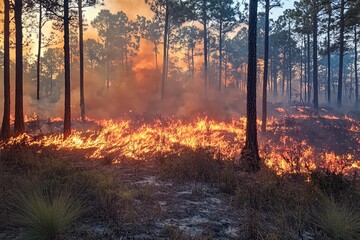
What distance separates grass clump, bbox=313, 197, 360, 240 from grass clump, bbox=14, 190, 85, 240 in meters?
4.09

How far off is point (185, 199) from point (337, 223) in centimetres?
294

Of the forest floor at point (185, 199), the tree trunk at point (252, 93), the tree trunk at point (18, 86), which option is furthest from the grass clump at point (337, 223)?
the tree trunk at point (18, 86)

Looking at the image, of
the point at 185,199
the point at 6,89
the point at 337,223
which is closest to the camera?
the point at 337,223

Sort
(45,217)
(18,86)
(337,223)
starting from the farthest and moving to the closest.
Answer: (18,86) < (337,223) < (45,217)

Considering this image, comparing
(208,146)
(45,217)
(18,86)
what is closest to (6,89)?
(18,86)

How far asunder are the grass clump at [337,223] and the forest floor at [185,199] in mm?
19

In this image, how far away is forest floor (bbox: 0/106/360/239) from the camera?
4520 mm

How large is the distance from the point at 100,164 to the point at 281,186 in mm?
5573

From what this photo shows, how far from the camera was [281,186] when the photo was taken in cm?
651

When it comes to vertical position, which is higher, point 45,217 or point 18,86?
Result: point 18,86

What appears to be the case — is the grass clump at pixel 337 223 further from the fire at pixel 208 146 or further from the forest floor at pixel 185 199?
the fire at pixel 208 146

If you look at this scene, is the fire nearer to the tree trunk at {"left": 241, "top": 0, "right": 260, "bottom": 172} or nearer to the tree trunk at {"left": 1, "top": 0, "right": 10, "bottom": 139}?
the tree trunk at {"left": 241, "top": 0, "right": 260, "bottom": 172}

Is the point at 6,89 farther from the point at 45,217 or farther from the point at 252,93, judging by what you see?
the point at 45,217

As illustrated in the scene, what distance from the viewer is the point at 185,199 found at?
6.20 metres
